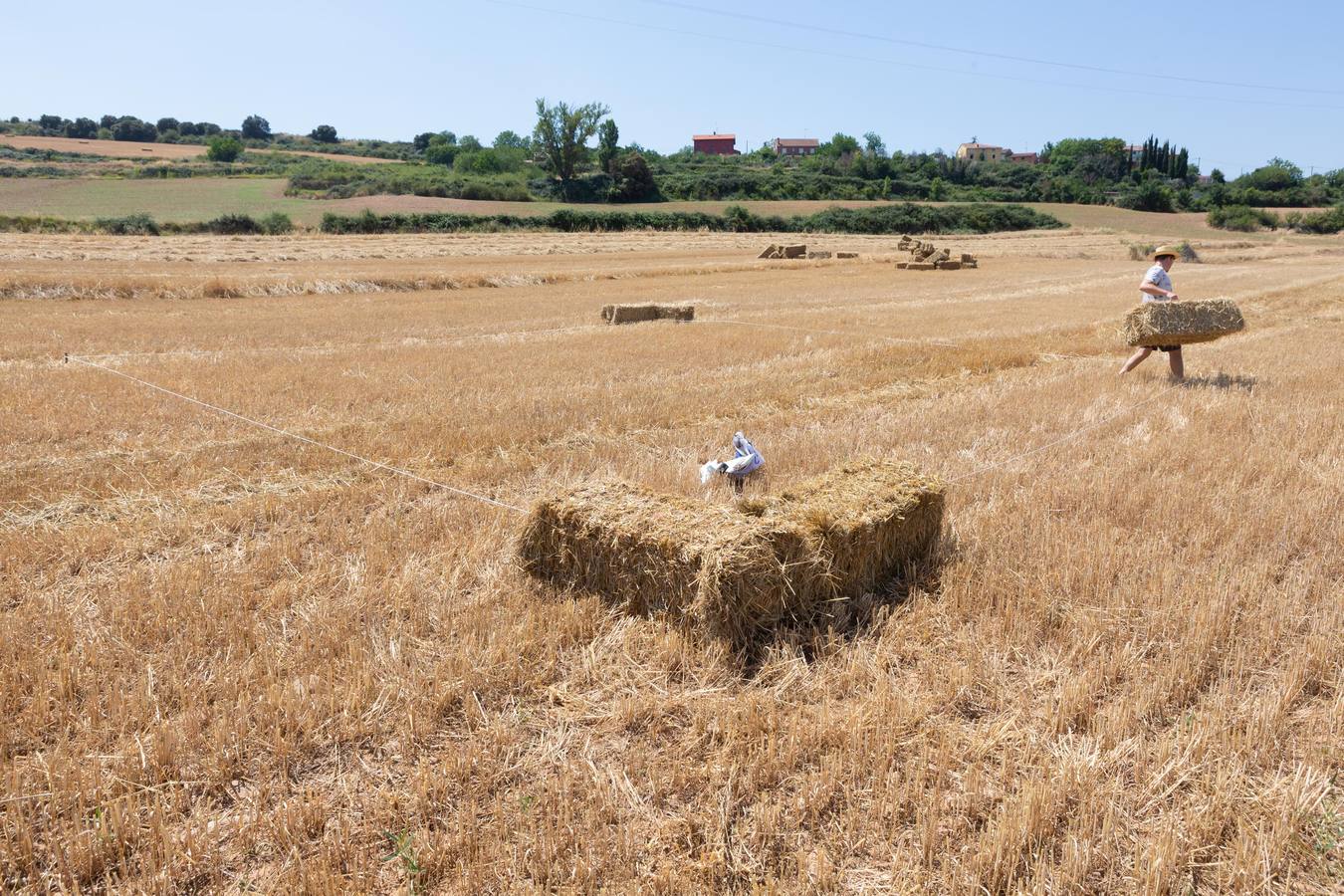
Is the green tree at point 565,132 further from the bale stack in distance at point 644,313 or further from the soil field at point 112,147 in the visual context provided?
the bale stack in distance at point 644,313

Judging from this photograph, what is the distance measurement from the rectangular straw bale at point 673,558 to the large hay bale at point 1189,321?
9896 mm

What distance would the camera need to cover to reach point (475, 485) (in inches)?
319

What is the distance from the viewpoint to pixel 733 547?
4.85m

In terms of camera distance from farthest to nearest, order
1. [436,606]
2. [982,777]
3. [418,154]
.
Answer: [418,154]
[436,606]
[982,777]

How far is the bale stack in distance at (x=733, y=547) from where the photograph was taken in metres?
4.87

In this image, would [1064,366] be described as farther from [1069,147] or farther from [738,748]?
[1069,147]

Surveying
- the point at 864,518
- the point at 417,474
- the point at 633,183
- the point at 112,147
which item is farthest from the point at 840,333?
the point at 112,147

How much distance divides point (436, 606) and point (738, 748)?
7.70 ft

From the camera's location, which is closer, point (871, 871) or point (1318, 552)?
point (871, 871)

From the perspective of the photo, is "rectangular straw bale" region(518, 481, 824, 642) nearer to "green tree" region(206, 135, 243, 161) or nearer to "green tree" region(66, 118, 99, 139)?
"green tree" region(206, 135, 243, 161)

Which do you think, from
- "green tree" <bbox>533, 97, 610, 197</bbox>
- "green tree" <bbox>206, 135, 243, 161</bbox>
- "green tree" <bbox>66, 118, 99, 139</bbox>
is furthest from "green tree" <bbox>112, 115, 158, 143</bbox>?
"green tree" <bbox>533, 97, 610, 197</bbox>

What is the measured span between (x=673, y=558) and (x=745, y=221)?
8076 cm

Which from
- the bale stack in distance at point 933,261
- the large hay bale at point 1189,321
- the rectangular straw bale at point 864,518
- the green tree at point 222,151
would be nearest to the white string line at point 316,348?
the large hay bale at point 1189,321

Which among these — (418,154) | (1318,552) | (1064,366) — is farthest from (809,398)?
(418,154)
